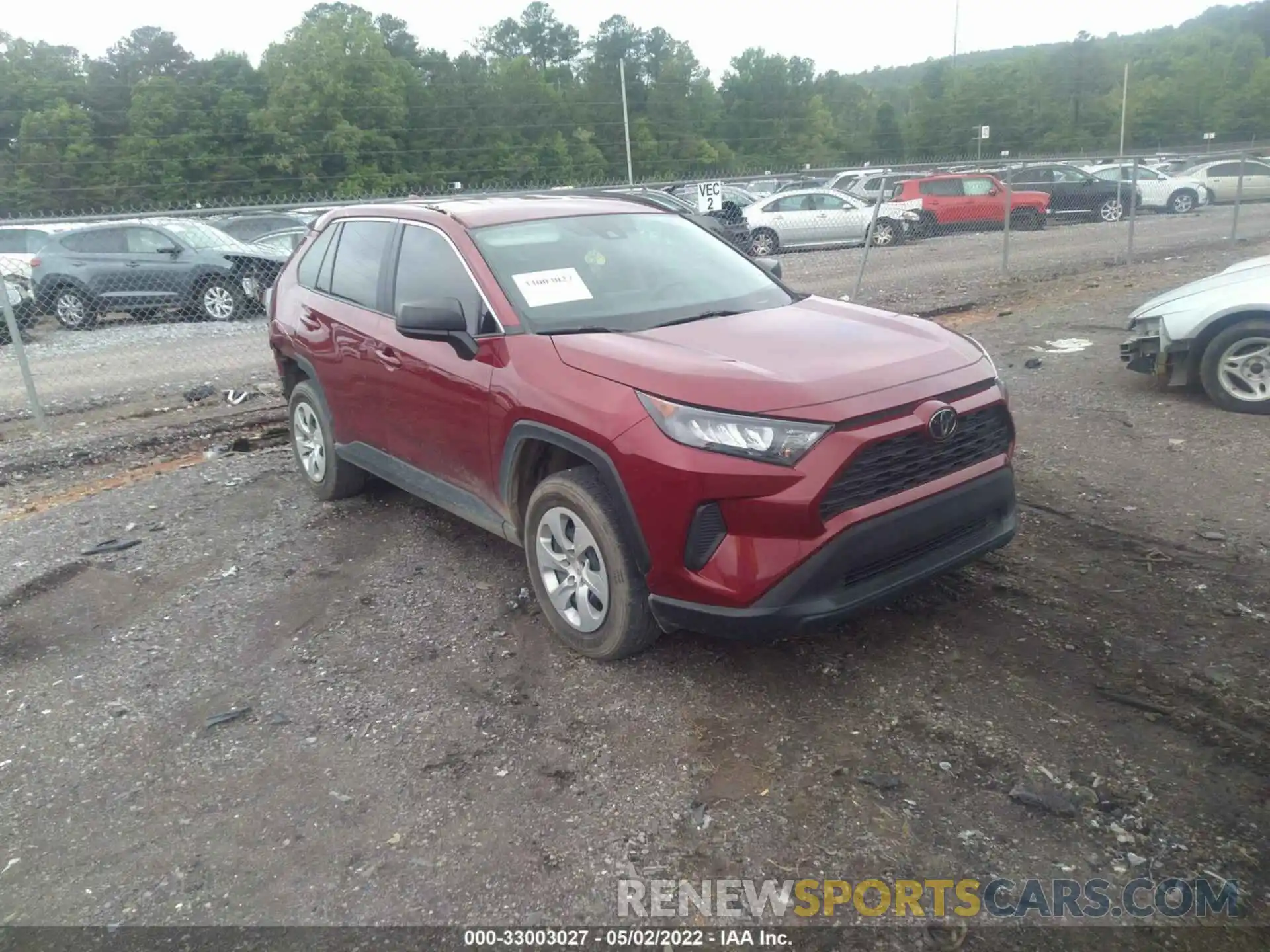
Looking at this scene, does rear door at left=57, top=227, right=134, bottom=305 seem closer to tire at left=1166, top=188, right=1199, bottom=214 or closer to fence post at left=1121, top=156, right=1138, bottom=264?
fence post at left=1121, top=156, right=1138, bottom=264

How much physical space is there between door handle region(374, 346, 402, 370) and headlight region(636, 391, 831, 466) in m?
1.93

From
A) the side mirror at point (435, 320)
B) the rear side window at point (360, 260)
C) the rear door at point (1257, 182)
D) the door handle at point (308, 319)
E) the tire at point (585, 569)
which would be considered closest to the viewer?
the tire at point (585, 569)

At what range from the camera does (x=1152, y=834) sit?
2.90 metres

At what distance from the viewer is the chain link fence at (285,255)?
10672 mm

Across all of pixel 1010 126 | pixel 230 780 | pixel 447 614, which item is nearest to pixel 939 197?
pixel 447 614

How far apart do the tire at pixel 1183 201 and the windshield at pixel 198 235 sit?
23942mm

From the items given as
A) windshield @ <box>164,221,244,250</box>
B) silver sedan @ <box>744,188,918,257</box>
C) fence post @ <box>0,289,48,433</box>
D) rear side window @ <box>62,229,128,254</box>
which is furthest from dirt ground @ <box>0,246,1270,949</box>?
silver sedan @ <box>744,188,918,257</box>

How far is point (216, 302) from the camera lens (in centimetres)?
1422

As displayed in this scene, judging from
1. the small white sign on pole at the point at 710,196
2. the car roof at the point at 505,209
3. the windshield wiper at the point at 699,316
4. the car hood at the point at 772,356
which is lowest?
the car hood at the point at 772,356

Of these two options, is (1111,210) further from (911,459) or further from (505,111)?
(505,111)

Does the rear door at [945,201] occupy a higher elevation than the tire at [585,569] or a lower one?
higher

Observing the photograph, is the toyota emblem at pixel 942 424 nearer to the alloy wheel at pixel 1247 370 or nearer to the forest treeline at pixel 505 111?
the alloy wheel at pixel 1247 370

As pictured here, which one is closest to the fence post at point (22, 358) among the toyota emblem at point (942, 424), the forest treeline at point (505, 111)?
the toyota emblem at point (942, 424)

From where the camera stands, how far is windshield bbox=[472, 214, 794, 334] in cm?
432
